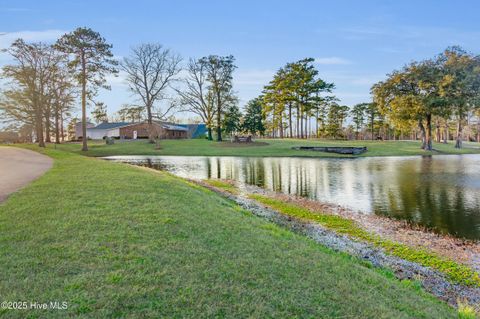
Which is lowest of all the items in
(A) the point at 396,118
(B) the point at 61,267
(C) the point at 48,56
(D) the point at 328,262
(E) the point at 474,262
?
(E) the point at 474,262

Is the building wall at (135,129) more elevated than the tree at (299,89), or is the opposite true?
the tree at (299,89)

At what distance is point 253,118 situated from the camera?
57.6 metres

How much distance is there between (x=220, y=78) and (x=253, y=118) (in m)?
12.0

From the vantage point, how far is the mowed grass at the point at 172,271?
3152 mm

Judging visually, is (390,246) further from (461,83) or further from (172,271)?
(461,83)

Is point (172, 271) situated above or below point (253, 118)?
below

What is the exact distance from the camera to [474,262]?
6.18 meters

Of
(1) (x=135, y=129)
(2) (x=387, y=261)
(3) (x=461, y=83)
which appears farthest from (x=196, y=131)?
(2) (x=387, y=261)

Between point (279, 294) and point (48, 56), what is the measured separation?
4198 centimetres

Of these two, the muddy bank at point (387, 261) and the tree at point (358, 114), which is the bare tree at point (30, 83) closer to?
the muddy bank at point (387, 261)

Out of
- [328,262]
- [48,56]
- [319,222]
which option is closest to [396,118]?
[319,222]

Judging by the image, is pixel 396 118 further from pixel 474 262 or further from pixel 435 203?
pixel 474 262

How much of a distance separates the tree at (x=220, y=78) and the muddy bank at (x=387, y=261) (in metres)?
40.0

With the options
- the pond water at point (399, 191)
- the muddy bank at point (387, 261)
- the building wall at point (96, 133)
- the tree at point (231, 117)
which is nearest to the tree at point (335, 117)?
the tree at point (231, 117)
